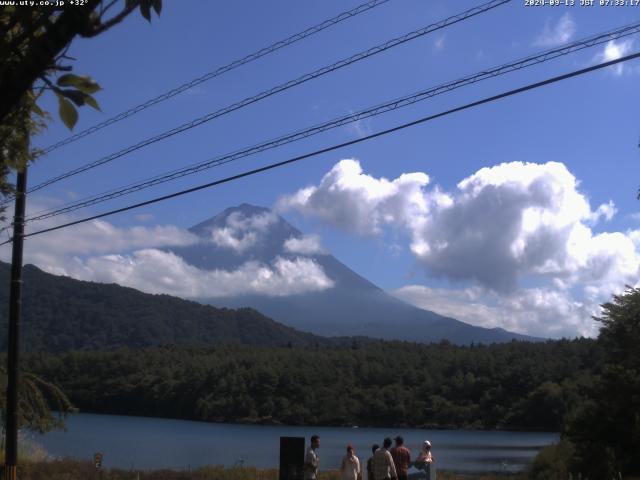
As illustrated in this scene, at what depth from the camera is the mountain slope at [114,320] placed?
138 metres

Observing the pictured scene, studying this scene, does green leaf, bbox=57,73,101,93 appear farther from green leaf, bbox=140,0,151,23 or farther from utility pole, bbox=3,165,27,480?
utility pole, bbox=3,165,27,480

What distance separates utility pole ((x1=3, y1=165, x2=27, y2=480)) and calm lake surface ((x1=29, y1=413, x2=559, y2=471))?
10.1 m

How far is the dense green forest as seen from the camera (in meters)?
82.2

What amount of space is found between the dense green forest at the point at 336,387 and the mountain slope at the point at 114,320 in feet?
97.8

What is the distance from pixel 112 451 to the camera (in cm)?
4225

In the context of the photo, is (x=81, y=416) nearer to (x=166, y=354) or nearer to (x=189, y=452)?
(x=166, y=354)

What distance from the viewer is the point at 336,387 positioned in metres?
92.4

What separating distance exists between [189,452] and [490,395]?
153 ft

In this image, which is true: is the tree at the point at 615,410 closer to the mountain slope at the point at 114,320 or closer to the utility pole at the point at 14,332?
the utility pole at the point at 14,332

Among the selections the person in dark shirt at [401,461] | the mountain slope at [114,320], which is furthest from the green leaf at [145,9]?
the mountain slope at [114,320]

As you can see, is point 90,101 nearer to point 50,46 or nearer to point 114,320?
point 50,46

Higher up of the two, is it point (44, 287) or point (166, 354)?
point (44, 287)

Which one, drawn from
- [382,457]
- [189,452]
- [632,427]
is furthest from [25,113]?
[189,452]

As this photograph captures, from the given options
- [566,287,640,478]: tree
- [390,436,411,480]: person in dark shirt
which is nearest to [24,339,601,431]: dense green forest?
[566,287,640,478]: tree
